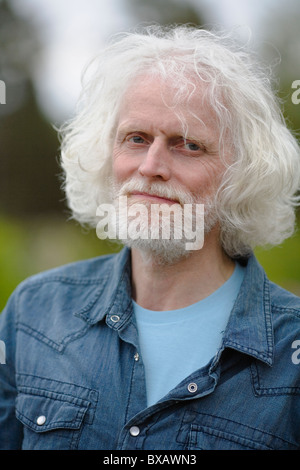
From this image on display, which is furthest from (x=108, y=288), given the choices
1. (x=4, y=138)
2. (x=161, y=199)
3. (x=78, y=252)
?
(x=4, y=138)

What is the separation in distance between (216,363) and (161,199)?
2.29ft

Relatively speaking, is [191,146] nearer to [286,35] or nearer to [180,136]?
[180,136]

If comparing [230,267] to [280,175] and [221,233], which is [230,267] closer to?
[221,233]

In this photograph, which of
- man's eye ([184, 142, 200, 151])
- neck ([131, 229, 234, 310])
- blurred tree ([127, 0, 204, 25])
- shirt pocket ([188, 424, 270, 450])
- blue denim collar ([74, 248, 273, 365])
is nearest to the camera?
shirt pocket ([188, 424, 270, 450])

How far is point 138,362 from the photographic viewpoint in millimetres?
2094

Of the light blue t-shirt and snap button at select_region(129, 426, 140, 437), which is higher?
the light blue t-shirt

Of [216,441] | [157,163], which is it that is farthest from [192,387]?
[157,163]

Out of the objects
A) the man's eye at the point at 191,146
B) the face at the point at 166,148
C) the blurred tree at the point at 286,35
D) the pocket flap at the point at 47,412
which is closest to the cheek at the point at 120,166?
the face at the point at 166,148

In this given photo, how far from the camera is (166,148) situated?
7.10ft

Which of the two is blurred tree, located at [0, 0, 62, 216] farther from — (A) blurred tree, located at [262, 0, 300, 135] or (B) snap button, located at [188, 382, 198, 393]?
(B) snap button, located at [188, 382, 198, 393]

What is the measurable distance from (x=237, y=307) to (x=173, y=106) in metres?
0.87

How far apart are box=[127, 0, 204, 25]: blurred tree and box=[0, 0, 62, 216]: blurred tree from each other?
1.93 m

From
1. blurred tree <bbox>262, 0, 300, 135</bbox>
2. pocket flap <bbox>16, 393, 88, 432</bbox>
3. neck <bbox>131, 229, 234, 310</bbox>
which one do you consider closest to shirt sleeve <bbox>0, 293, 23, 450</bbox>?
pocket flap <bbox>16, 393, 88, 432</bbox>

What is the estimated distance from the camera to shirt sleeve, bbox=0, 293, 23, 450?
92.5 inches
